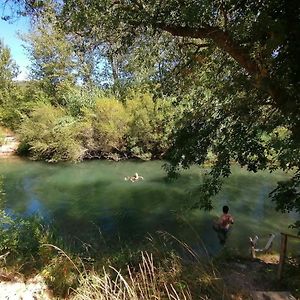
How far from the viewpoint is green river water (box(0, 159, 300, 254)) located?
41.4 feet

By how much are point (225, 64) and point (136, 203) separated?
30.5 feet

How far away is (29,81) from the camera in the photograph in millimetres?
38469

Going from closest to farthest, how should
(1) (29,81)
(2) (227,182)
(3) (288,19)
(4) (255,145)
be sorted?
(3) (288,19)
(4) (255,145)
(2) (227,182)
(1) (29,81)

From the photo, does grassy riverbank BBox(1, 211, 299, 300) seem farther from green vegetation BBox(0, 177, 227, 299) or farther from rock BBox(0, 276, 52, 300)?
rock BBox(0, 276, 52, 300)

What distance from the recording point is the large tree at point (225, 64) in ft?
18.8

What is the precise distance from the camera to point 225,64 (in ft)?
27.5

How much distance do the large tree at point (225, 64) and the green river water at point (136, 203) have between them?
2.30 m

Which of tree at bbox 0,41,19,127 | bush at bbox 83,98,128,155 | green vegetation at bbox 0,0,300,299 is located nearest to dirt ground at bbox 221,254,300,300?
green vegetation at bbox 0,0,300,299

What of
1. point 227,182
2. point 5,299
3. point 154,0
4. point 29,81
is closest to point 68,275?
point 5,299

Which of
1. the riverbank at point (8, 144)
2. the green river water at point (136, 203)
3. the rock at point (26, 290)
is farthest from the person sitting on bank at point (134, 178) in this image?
the riverbank at point (8, 144)

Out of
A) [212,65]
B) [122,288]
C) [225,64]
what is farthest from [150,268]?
[212,65]

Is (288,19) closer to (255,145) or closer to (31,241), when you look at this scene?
(255,145)

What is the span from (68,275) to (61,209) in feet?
30.4

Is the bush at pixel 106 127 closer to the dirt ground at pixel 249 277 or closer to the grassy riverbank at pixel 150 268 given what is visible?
the grassy riverbank at pixel 150 268
